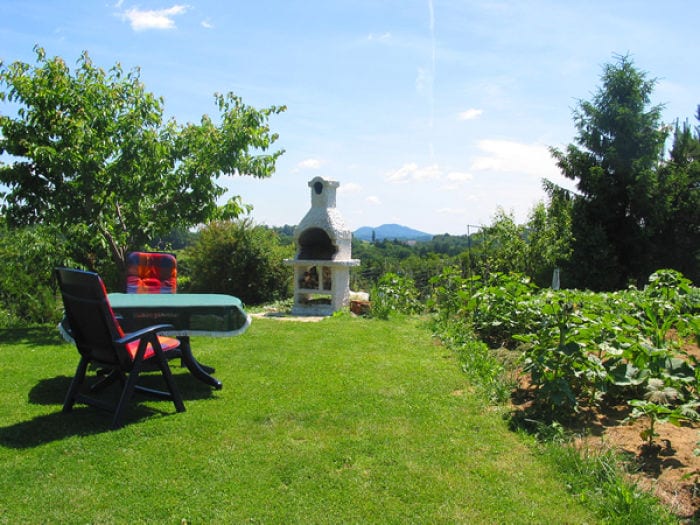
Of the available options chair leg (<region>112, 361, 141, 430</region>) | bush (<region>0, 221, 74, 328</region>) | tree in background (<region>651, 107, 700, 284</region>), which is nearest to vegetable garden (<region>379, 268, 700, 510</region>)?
chair leg (<region>112, 361, 141, 430</region>)

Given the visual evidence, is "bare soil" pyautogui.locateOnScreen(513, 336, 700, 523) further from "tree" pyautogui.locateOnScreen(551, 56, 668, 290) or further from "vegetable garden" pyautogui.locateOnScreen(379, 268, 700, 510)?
"tree" pyautogui.locateOnScreen(551, 56, 668, 290)

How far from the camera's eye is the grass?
2.46m

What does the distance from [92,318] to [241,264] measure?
31.9ft

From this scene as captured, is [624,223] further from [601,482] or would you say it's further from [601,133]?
[601,482]

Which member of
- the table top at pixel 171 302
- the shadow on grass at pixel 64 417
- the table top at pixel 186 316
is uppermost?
the table top at pixel 171 302

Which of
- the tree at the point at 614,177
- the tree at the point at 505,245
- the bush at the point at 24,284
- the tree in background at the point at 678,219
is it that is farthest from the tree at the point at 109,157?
the tree in background at the point at 678,219

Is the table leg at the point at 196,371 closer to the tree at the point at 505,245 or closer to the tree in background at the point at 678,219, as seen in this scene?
the tree at the point at 505,245

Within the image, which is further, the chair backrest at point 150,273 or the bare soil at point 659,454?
the chair backrest at point 150,273

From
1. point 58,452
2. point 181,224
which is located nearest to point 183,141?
point 181,224

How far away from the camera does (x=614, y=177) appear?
17.1m

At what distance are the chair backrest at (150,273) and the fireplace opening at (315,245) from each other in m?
4.90

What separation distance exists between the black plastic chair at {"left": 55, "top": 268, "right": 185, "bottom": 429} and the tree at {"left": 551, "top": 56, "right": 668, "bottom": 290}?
49.6 ft

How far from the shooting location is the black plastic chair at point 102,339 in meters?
3.42

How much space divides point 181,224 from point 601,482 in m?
6.52
